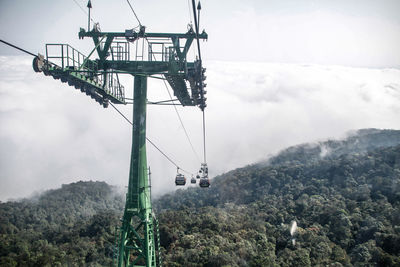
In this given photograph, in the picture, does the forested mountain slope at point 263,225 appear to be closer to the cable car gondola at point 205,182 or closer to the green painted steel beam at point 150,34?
the cable car gondola at point 205,182

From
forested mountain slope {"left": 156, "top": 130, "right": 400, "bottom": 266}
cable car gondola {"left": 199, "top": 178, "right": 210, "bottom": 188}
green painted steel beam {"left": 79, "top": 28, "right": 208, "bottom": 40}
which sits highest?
green painted steel beam {"left": 79, "top": 28, "right": 208, "bottom": 40}

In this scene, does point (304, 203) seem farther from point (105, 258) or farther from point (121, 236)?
point (121, 236)

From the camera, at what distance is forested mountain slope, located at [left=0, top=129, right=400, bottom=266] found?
1881 inches

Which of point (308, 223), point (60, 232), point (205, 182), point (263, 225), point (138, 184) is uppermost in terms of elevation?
point (138, 184)

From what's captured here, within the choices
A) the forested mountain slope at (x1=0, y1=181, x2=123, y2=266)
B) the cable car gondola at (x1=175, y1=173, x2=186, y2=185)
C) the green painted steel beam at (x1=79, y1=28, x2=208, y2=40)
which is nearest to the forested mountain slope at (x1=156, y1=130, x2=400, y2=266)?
the forested mountain slope at (x1=0, y1=181, x2=123, y2=266)

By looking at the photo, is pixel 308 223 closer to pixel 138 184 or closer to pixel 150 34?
pixel 138 184

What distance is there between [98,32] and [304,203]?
75.8m

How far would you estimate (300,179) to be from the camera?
125m

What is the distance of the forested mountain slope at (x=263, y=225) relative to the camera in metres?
47.8

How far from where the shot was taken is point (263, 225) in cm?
6456

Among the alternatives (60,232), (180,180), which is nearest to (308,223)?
(60,232)

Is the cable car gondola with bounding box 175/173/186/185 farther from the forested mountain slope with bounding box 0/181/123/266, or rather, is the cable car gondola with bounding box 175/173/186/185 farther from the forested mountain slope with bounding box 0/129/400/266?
the forested mountain slope with bounding box 0/129/400/266

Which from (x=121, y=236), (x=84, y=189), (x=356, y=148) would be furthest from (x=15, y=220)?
(x=356, y=148)

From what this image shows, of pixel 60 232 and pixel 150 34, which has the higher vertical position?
pixel 150 34
